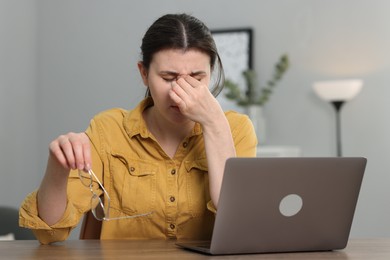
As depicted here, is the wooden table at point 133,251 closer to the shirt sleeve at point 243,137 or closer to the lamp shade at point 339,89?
the shirt sleeve at point 243,137

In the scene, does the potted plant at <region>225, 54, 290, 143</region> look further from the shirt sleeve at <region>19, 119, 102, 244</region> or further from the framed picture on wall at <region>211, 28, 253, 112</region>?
the shirt sleeve at <region>19, 119, 102, 244</region>

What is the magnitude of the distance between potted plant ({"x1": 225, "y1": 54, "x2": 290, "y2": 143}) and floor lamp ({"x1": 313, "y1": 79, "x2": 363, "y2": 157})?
0.97ft

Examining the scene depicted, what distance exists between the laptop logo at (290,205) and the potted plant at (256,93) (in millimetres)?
3150

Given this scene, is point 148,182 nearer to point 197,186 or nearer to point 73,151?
point 197,186

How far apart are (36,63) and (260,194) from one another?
4215mm

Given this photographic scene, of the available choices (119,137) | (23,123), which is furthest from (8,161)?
(119,137)

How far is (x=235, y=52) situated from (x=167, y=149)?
2.91 metres

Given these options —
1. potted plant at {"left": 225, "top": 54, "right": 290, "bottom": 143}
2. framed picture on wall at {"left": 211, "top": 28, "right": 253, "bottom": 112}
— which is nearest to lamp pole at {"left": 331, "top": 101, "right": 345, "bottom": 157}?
potted plant at {"left": 225, "top": 54, "right": 290, "bottom": 143}

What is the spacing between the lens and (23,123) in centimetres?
523

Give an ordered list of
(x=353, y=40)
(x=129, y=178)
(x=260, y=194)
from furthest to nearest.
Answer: (x=353, y=40), (x=129, y=178), (x=260, y=194)

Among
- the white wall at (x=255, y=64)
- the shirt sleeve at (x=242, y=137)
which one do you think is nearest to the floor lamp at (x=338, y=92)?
the white wall at (x=255, y=64)

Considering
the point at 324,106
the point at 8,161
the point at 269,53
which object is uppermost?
the point at 269,53

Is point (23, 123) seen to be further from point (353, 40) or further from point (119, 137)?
point (119, 137)

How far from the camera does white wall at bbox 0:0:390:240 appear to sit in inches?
182
